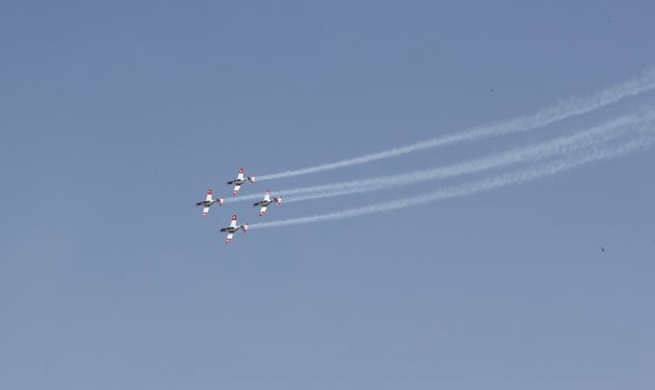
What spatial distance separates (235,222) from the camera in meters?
174

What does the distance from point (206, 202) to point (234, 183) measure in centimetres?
420

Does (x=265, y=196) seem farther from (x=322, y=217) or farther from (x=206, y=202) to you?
(x=322, y=217)

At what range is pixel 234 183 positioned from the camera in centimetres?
16800

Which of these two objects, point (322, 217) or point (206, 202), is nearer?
point (322, 217)

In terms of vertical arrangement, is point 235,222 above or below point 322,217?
above

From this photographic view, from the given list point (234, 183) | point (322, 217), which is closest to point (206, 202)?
point (234, 183)

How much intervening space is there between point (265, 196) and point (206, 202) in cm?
705

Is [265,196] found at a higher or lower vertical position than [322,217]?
higher

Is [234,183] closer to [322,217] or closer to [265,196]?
[265,196]

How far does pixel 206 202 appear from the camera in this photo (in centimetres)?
17000

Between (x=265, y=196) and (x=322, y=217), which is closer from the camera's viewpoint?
(x=322, y=217)

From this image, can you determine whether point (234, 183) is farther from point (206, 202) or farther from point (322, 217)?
point (322, 217)

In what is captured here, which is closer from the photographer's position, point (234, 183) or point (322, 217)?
point (322, 217)

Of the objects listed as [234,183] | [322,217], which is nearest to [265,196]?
[234,183]
